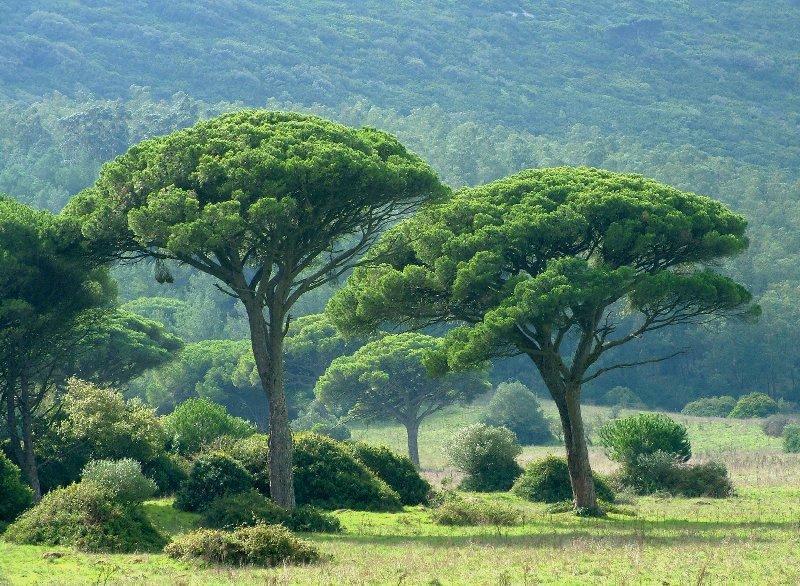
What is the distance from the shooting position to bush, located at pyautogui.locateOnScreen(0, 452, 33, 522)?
101 ft

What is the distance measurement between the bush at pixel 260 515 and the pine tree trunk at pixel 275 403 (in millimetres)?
1898

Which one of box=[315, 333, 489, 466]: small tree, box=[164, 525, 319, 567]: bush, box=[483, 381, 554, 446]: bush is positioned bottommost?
box=[164, 525, 319, 567]: bush

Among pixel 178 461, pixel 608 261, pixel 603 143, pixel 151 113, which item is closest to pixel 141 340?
pixel 178 461

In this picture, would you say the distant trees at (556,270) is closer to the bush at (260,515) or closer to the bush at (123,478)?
the bush at (260,515)

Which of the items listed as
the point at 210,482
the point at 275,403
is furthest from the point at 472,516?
the point at 210,482

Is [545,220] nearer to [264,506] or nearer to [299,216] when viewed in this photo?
[299,216]

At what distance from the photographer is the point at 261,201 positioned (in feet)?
106

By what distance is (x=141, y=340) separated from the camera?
2603 inches

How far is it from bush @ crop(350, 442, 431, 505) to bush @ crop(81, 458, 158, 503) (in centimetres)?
846

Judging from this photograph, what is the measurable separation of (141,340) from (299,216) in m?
33.8

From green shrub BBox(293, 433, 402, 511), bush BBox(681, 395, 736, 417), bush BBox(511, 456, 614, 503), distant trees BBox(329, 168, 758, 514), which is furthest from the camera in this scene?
bush BBox(681, 395, 736, 417)

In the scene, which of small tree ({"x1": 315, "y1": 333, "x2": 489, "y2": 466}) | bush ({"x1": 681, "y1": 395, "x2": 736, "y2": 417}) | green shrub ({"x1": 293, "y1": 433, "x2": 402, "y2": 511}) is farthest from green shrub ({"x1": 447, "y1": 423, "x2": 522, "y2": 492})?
bush ({"x1": 681, "y1": 395, "x2": 736, "y2": 417})

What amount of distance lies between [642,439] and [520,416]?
35.9 m

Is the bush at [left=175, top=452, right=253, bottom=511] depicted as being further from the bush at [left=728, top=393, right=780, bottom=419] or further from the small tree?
the bush at [left=728, top=393, right=780, bottom=419]
